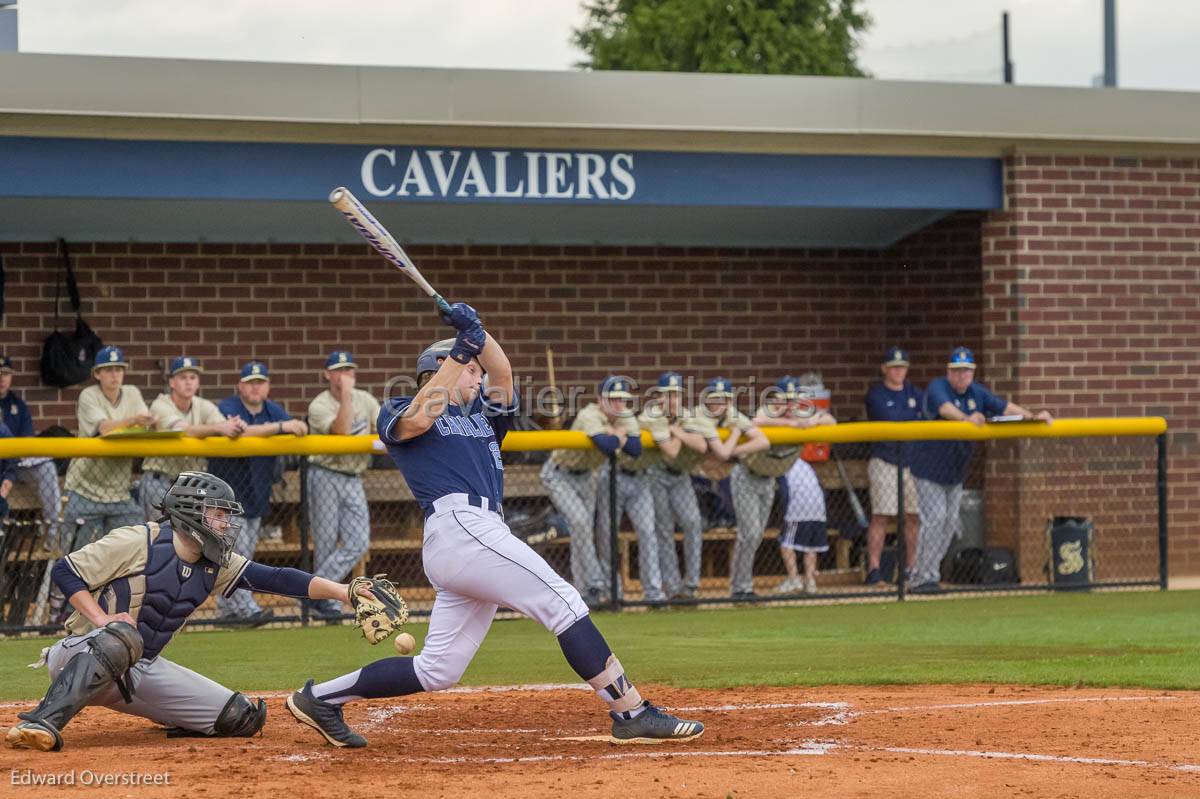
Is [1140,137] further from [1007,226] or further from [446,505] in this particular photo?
[446,505]

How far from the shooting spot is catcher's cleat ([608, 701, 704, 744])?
575cm

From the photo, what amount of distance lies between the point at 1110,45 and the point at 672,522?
17822mm

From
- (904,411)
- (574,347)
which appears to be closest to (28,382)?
(574,347)

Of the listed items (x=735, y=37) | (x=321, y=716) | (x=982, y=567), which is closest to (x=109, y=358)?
(x=321, y=716)

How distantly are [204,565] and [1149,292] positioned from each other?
9650 millimetres

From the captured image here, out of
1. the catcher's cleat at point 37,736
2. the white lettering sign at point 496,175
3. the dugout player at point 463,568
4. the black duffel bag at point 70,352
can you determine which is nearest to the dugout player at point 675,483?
the white lettering sign at point 496,175

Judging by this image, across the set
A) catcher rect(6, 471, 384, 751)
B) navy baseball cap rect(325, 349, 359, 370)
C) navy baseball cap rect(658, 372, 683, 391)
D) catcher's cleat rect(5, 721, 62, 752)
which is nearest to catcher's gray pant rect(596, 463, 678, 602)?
navy baseball cap rect(658, 372, 683, 391)

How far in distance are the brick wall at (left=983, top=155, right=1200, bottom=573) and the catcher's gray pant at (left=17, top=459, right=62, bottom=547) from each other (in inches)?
283

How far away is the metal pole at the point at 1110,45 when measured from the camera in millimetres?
25531

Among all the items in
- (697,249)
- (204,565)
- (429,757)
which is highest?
(697,249)

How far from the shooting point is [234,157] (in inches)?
461

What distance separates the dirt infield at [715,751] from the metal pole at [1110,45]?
20.5 m

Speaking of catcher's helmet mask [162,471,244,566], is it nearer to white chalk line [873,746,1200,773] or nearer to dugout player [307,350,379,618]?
white chalk line [873,746,1200,773]

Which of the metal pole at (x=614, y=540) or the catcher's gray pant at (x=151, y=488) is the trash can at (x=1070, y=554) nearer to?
the metal pole at (x=614, y=540)
